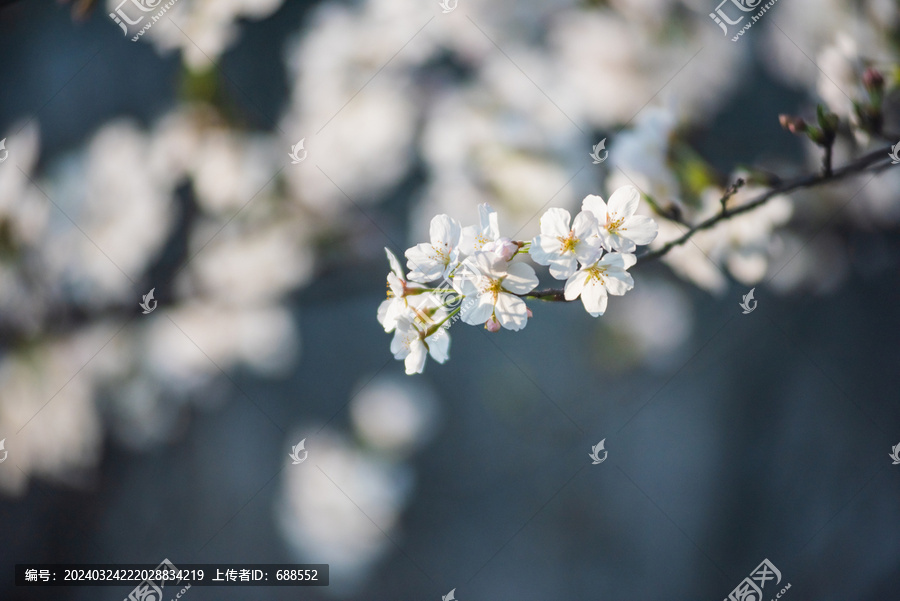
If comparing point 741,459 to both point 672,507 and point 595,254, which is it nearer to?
point 672,507

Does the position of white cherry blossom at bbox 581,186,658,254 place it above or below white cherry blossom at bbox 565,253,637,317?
above

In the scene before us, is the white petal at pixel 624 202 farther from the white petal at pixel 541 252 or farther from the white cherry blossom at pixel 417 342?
the white cherry blossom at pixel 417 342

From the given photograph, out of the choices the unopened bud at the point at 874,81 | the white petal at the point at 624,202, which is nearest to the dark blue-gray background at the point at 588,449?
the unopened bud at the point at 874,81

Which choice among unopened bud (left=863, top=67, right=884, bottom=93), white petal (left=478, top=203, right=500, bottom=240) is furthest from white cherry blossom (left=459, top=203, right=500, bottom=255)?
unopened bud (left=863, top=67, right=884, bottom=93)

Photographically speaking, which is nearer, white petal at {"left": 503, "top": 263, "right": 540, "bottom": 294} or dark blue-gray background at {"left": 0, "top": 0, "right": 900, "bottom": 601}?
white petal at {"left": 503, "top": 263, "right": 540, "bottom": 294}

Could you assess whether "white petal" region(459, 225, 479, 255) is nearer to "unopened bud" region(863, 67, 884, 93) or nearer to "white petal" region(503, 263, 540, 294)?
"white petal" region(503, 263, 540, 294)

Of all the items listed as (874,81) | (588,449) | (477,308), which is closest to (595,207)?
(477,308)
